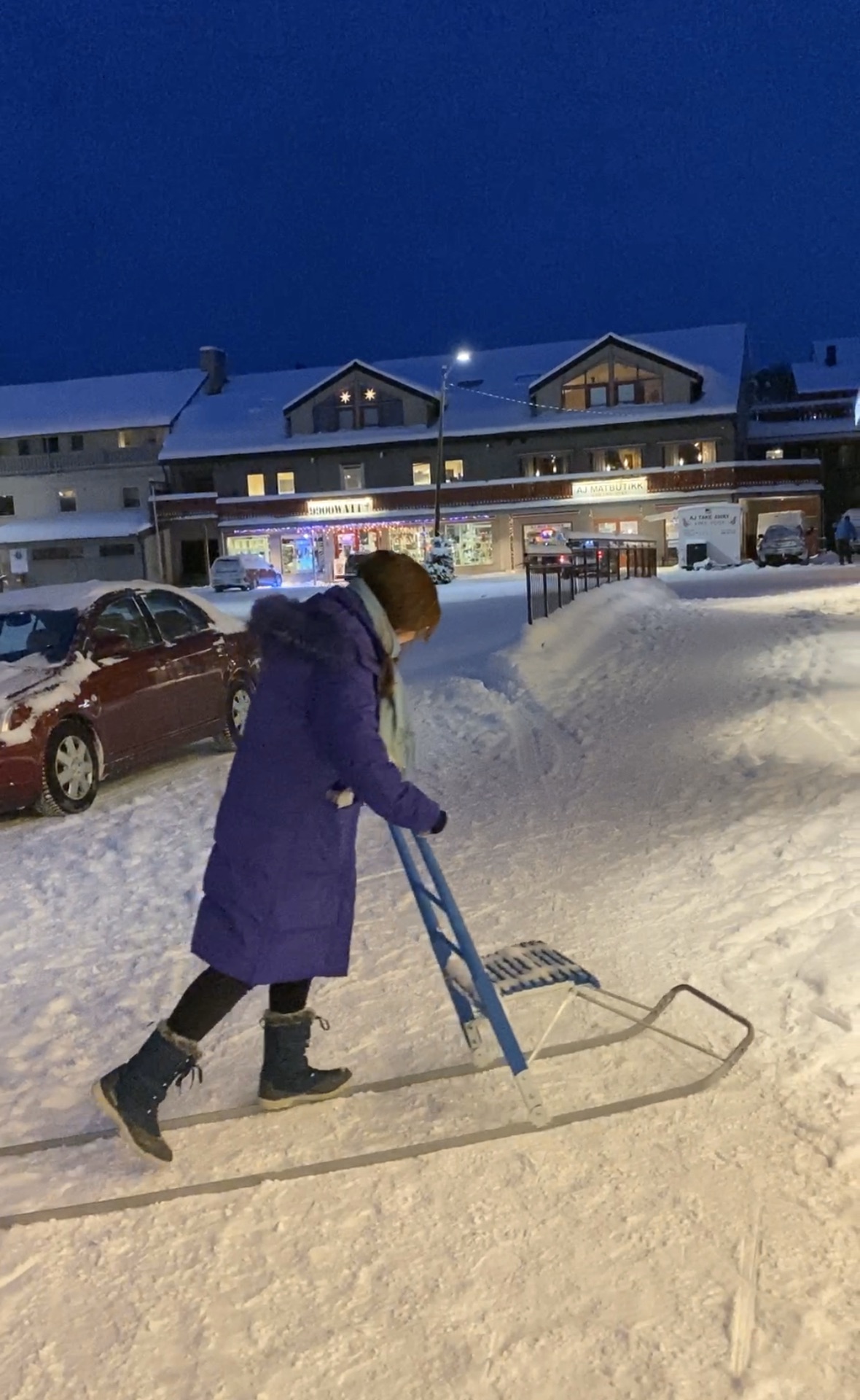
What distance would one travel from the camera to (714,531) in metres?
40.4

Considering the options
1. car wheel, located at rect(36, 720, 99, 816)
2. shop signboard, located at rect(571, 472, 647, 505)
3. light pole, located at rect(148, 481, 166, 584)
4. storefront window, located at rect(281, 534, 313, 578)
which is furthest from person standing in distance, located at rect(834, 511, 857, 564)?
car wheel, located at rect(36, 720, 99, 816)

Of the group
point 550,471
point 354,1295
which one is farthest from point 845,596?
point 550,471

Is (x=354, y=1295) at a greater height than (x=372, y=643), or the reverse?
(x=372, y=643)

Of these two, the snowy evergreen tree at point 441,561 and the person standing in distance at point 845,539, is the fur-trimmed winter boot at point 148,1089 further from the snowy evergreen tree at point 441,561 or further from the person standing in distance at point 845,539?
the person standing in distance at point 845,539

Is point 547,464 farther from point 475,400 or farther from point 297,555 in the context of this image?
point 297,555

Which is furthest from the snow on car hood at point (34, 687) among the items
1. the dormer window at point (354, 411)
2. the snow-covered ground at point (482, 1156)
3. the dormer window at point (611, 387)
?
the dormer window at point (354, 411)

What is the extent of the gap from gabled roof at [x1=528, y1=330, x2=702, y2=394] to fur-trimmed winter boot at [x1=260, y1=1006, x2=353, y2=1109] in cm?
4608

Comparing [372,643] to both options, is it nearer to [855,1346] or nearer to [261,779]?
[261,779]

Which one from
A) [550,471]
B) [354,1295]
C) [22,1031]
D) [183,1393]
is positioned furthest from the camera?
[550,471]

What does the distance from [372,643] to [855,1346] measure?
78.6 inches

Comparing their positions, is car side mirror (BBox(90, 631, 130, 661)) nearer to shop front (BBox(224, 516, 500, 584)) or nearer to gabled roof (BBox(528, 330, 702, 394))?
shop front (BBox(224, 516, 500, 584))

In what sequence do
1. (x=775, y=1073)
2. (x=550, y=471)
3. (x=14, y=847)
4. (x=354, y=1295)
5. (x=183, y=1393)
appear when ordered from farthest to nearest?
(x=550, y=471) < (x=14, y=847) < (x=775, y=1073) < (x=354, y=1295) < (x=183, y=1393)

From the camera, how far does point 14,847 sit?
7.43m

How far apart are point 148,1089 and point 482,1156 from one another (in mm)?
992
